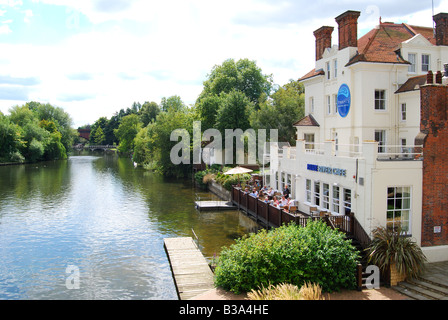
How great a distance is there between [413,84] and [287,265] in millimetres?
14657

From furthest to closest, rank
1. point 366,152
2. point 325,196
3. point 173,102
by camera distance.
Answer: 1. point 173,102
2. point 325,196
3. point 366,152

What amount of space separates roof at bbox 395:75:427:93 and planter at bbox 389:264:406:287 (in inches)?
457

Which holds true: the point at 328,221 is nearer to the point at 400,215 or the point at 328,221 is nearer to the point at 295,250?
the point at 400,215

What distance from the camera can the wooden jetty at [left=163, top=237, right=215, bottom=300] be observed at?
51.5 feet

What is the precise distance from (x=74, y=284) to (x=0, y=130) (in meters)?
75.7

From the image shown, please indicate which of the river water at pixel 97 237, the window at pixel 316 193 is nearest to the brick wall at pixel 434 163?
the window at pixel 316 193

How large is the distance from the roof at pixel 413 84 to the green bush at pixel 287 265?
1212 centimetres

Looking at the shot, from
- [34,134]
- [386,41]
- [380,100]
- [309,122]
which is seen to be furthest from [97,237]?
[34,134]

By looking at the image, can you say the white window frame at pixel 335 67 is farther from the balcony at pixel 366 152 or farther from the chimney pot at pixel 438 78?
the chimney pot at pixel 438 78

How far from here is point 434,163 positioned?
17.7 meters

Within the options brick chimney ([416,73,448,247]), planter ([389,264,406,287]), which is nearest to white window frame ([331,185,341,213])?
brick chimney ([416,73,448,247])

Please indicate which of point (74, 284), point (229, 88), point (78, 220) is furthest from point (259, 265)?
point (229, 88)

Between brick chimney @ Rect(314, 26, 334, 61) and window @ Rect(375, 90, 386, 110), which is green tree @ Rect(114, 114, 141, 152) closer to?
brick chimney @ Rect(314, 26, 334, 61)

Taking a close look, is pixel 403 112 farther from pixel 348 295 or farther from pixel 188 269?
pixel 188 269
